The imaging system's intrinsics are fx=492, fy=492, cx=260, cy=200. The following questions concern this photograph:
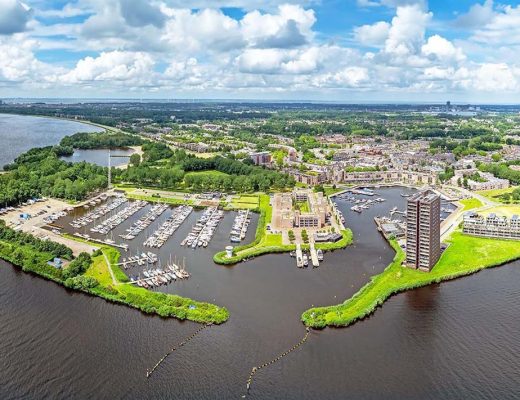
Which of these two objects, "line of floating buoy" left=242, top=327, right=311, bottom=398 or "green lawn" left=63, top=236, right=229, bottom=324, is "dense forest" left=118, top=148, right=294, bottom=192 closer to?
"green lawn" left=63, top=236, right=229, bottom=324

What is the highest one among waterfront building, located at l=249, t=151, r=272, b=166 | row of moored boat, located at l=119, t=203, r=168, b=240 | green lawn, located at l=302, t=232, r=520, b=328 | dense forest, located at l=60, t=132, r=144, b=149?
dense forest, located at l=60, t=132, r=144, b=149

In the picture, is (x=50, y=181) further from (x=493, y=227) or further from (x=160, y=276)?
(x=493, y=227)

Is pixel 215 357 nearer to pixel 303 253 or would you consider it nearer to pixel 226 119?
pixel 303 253

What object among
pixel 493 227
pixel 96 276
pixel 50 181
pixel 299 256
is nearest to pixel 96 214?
pixel 50 181

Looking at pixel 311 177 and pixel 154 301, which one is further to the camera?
pixel 311 177

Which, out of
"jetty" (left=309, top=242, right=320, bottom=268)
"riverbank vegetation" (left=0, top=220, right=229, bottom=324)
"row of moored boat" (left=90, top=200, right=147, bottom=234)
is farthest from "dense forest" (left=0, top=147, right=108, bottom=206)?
"jetty" (left=309, top=242, right=320, bottom=268)

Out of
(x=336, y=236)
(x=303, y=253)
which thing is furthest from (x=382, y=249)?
(x=303, y=253)

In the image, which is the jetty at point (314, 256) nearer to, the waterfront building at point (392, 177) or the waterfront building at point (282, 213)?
the waterfront building at point (282, 213)
